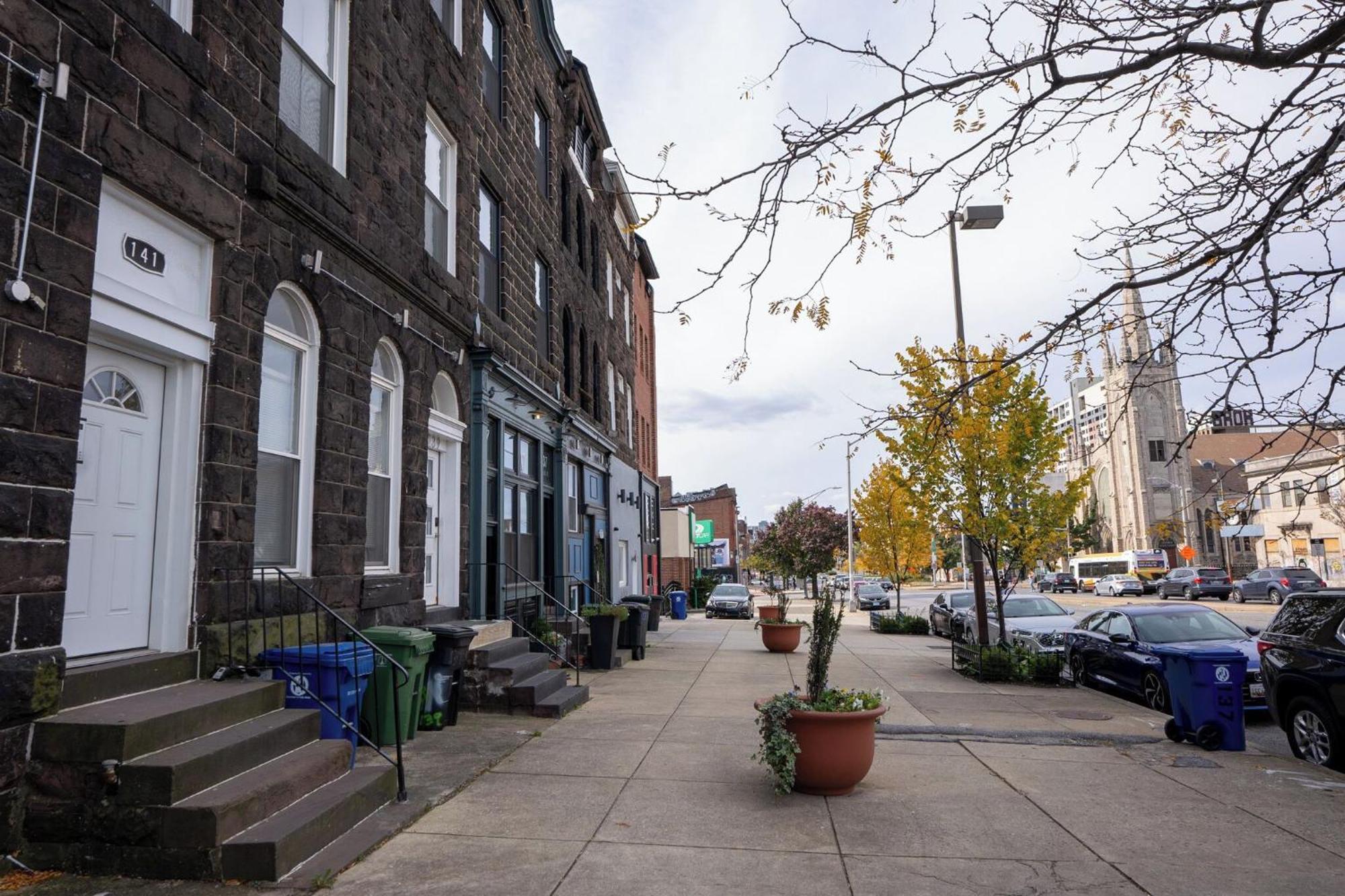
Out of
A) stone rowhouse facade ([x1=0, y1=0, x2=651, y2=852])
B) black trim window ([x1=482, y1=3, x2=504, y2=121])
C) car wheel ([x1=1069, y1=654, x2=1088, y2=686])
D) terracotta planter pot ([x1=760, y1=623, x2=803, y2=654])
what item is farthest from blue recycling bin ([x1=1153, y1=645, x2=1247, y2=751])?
black trim window ([x1=482, y1=3, x2=504, y2=121])

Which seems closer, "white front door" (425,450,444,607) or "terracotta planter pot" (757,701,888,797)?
"terracotta planter pot" (757,701,888,797)

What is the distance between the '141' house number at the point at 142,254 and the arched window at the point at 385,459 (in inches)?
122

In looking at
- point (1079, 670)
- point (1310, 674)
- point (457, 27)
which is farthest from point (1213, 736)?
point (457, 27)

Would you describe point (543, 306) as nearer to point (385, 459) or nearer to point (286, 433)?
point (385, 459)

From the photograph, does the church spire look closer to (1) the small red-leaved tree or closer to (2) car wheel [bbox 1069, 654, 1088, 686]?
(2) car wheel [bbox 1069, 654, 1088, 686]

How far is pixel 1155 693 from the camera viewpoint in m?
11.4

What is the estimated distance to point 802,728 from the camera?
6.51 metres

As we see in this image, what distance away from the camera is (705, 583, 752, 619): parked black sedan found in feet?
115

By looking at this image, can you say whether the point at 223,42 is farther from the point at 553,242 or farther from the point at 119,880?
the point at 553,242

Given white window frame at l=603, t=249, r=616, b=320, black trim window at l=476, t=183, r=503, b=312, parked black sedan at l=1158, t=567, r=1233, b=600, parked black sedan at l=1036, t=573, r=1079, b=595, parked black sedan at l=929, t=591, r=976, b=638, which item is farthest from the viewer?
parked black sedan at l=1036, t=573, r=1079, b=595

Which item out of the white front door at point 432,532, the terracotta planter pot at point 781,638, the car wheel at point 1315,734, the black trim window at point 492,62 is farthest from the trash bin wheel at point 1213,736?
the black trim window at point 492,62

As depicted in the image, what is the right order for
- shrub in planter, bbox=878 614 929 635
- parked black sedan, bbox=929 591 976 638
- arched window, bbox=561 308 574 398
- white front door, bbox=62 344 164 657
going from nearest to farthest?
white front door, bbox=62 344 164 657, arched window, bbox=561 308 574 398, parked black sedan, bbox=929 591 976 638, shrub in planter, bbox=878 614 929 635

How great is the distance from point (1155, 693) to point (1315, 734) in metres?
3.49

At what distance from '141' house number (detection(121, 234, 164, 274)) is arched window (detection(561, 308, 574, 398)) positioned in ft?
38.8
